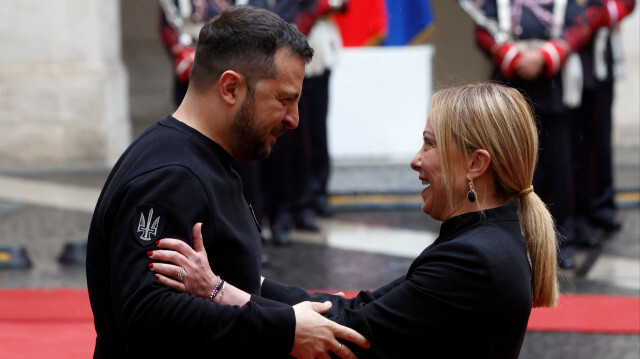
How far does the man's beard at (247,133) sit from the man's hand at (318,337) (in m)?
0.41

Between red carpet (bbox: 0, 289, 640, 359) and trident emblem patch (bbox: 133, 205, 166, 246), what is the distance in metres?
2.05

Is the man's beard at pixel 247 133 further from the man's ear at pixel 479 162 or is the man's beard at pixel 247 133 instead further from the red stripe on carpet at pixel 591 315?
the red stripe on carpet at pixel 591 315

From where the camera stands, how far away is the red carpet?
4.28 m

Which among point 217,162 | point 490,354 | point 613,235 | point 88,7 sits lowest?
point 613,235

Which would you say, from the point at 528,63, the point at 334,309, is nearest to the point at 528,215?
the point at 334,309

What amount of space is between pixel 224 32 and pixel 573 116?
513 cm

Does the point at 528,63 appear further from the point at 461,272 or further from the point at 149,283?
the point at 149,283

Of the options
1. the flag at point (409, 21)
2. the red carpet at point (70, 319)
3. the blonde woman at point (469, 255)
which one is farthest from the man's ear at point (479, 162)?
the flag at point (409, 21)

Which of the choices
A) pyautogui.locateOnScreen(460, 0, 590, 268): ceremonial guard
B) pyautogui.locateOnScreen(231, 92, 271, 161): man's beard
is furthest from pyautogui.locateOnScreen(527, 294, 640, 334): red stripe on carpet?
pyautogui.locateOnScreen(231, 92, 271, 161): man's beard

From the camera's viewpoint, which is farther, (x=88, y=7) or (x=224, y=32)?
(x=88, y=7)

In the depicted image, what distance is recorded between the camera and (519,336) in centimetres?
245

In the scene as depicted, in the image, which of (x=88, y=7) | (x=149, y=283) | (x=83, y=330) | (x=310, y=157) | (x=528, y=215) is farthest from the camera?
(x=88, y=7)

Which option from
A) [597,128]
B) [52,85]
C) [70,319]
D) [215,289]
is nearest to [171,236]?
[215,289]

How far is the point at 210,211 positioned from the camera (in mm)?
2352
